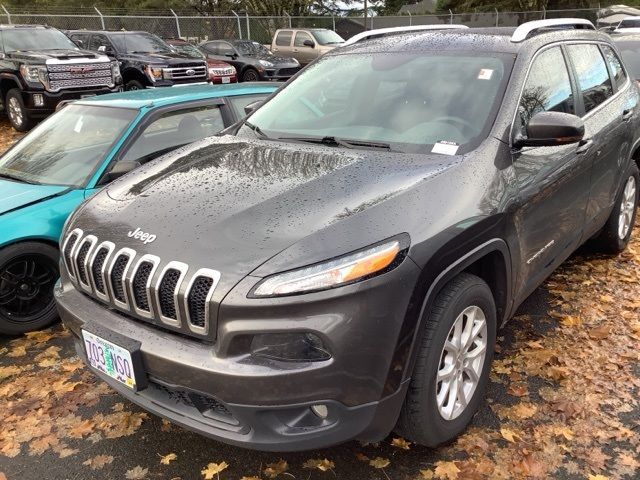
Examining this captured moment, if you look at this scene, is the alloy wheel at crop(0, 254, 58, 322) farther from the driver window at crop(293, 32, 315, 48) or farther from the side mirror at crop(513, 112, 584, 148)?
the driver window at crop(293, 32, 315, 48)

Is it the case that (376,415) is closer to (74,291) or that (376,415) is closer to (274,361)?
(274,361)

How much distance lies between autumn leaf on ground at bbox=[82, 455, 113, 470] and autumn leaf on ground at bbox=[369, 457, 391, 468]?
1257 mm

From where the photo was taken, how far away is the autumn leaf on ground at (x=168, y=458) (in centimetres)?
267

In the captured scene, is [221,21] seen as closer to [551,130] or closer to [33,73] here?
[33,73]

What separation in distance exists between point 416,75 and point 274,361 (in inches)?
78.9

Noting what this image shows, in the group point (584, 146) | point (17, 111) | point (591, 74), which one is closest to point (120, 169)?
point (584, 146)

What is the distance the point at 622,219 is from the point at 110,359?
4208mm

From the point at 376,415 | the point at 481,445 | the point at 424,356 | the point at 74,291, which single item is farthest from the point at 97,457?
the point at 481,445

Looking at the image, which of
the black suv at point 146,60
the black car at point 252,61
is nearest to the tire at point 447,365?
the black suv at point 146,60

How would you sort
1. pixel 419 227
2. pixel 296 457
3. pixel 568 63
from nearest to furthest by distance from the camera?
pixel 419 227
pixel 296 457
pixel 568 63

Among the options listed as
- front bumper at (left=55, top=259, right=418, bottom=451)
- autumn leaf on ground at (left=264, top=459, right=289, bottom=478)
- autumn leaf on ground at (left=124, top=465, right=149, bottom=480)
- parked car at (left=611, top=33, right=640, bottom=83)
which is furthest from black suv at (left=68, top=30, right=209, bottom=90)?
front bumper at (left=55, top=259, right=418, bottom=451)

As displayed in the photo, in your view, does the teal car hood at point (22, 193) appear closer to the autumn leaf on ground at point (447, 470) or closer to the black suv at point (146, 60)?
the autumn leaf on ground at point (447, 470)

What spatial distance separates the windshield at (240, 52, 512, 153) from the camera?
2.95 meters

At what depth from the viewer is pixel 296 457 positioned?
8.74ft
